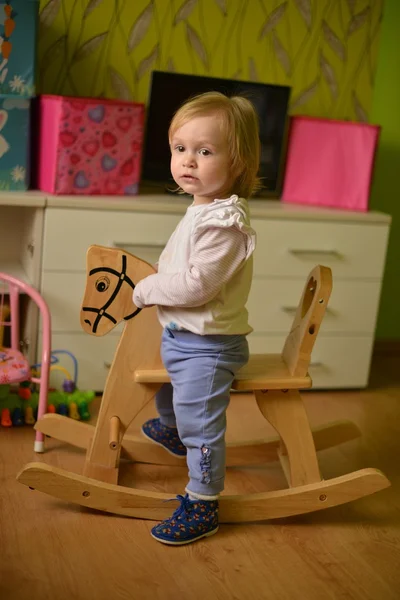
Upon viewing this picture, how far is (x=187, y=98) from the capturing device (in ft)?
8.65

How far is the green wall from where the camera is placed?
296cm

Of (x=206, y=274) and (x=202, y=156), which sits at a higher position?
(x=202, y=156)

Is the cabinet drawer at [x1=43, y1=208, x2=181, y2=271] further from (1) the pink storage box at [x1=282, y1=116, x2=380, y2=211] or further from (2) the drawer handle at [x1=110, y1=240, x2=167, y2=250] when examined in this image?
(1) the pink storage box at [x1=282, y1=116, x2=380, y2=211]

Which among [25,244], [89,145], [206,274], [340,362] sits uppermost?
[89,145]

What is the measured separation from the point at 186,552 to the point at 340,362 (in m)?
1.17

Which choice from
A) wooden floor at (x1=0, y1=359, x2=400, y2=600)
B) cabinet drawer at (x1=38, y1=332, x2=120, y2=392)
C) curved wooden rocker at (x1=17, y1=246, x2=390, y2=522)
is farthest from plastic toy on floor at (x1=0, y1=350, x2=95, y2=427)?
curved wooden rocker at (x1=17, y1=246, x2=390, y2=522)

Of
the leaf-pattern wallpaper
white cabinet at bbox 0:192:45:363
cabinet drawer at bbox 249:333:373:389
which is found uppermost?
the leaf-pattern wallpaper

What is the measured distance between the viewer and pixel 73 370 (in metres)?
2.49

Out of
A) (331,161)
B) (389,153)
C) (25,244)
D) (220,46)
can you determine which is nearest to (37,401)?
(25,244)

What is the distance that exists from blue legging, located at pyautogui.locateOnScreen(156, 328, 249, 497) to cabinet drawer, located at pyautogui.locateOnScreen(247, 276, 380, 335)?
0.83 metres

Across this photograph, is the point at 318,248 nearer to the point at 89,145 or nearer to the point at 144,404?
the point at 89,145

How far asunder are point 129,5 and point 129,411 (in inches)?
55.4

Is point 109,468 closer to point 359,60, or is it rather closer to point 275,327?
point 275,327

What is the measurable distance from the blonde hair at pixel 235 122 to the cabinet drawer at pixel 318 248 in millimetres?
804
